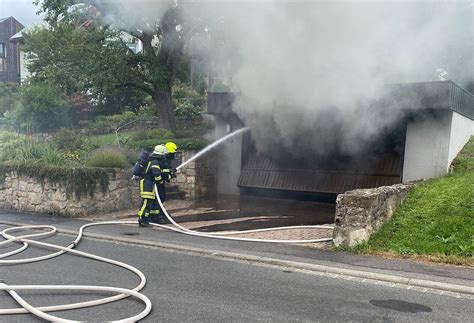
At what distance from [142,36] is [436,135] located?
8768mm

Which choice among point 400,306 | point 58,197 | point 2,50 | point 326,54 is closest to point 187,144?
point 58,197

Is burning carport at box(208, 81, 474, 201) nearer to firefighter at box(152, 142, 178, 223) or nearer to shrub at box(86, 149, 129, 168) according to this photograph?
shrub at box(86, 149, 129, 168)

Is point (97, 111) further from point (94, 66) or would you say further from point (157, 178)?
point (157, 178)

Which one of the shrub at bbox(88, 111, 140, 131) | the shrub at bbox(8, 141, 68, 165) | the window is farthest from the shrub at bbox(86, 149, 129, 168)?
the window

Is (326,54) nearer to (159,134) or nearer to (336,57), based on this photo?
(336,57)

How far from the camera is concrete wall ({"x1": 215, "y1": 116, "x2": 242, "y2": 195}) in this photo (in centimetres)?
1200

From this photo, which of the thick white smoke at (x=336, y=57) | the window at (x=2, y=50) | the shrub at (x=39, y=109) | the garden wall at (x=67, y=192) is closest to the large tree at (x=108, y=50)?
the shrub at (x=39, y=109)

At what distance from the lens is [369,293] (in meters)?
4.50

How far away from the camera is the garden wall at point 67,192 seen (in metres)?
9.18

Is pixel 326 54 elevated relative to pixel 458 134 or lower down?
elevated

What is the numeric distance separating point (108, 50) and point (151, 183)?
674 centimetres

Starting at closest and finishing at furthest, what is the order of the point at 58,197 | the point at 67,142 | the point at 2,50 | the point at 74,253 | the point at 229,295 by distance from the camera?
the point at 229,295, the point at 74,253, the point at 58,197, the point at 67,142, the point at 2,50

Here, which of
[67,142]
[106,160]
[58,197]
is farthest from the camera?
[67,142]

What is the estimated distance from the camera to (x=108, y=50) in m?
13.3
